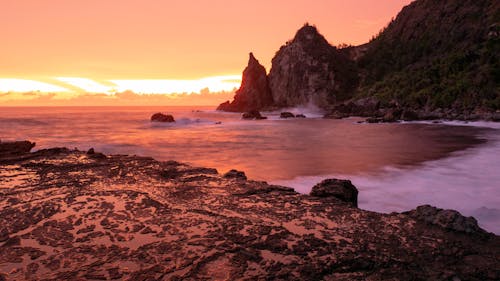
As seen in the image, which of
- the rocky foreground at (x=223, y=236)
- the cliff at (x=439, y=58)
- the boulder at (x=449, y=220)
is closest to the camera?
the rocky foreground at (x=223, y=236)

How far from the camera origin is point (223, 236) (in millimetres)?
6730

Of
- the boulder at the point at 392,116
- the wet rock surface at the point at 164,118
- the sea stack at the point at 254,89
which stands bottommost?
the wet rock surface at the point at 164,118

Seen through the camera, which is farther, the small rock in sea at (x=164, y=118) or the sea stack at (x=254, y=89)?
the sea stack at (x=254, y=89)

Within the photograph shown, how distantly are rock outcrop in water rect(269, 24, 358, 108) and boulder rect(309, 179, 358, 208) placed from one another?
100 metres

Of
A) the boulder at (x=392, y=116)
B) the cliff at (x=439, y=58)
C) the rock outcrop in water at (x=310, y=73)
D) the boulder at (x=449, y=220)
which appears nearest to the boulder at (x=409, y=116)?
the boulder at (x=392, y=116)

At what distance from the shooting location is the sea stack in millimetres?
124688

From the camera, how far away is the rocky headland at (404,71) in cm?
5822

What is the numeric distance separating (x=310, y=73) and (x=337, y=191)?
107 m

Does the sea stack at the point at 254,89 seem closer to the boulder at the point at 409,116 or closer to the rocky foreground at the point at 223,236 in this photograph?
the boulder at the point at 409,116

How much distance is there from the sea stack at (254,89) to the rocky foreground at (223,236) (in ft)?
378

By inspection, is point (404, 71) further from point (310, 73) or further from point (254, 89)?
point (254, 89)

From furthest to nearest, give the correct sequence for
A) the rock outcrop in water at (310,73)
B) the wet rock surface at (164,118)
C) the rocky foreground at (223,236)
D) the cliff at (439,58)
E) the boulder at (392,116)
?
the rock outcrop in water at (310,73), the wet rock surface at (164,118), the cliff at (439,58), the boulder at (392,116), the rocky foreground at (223,236)

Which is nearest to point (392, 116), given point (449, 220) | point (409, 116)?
point (409, 116)

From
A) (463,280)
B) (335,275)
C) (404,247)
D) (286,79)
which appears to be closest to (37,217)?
(335,275)
